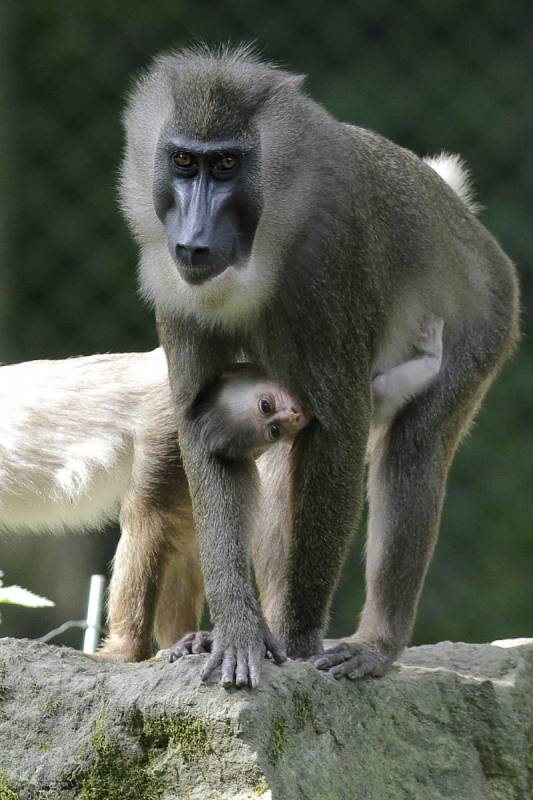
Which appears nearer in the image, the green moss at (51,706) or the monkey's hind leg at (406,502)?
the green moss at (51,706)

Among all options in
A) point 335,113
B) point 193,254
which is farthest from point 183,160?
point 335,113

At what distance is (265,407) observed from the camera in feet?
12.7

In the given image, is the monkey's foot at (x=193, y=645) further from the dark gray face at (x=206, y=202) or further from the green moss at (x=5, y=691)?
the dark gray face at (x=206, y=202)

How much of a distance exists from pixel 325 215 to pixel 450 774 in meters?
1.37

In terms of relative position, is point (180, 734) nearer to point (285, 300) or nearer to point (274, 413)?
point (274, 413)

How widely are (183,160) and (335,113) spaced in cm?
384

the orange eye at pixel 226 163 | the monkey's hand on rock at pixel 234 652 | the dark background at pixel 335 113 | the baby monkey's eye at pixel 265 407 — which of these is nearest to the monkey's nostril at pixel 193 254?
the orange eye at pixel 226 163

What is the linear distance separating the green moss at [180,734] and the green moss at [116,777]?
5 cm

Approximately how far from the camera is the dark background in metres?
7.58

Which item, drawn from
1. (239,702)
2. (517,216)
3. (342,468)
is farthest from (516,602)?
(239,702)

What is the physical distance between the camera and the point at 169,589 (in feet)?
16.5

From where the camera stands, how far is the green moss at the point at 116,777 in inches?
129

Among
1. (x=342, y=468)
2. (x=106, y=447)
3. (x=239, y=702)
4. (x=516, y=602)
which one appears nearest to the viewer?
(x=239, y=702)

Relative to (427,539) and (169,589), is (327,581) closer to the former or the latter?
(427,539)
